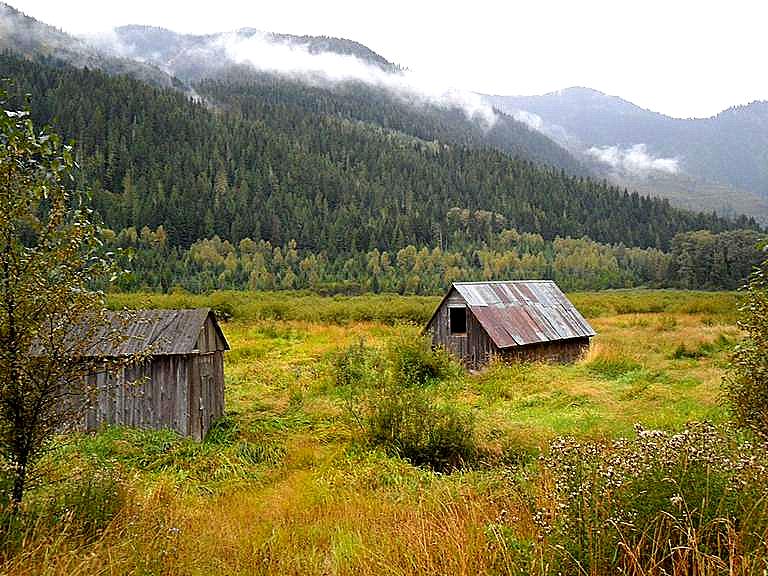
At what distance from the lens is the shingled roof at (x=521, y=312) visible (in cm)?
2180

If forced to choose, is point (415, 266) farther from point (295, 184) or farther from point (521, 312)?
point (521, 312)

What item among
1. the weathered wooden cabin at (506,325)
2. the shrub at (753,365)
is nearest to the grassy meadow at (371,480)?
the weathered wooden cabin at (506,325)

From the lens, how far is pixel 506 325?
22188 millimetres

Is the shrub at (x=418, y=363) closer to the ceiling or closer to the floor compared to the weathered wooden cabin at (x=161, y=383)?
closer to the floor

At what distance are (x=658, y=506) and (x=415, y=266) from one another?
265ft

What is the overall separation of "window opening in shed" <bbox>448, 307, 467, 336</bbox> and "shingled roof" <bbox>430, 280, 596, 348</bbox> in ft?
3.87

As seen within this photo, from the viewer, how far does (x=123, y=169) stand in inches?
3792

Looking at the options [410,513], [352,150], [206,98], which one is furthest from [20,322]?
[206,98]

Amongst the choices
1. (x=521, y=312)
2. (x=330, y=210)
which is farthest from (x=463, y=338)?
(x=330, y=210)

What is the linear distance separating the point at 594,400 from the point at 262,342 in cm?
1817

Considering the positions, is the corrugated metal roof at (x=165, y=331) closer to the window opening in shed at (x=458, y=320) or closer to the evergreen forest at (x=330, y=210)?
the window opening in shed at (x=458, y=320)

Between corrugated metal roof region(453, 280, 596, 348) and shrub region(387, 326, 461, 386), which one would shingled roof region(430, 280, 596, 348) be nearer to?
corrugated metal roof region(453, 280, 596, 348)

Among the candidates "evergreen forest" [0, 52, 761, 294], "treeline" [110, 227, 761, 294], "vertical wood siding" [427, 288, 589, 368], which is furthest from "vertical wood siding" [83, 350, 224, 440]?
"treeline" [110, 227, 761, 294]

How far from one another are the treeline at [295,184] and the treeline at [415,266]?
13.7ft
